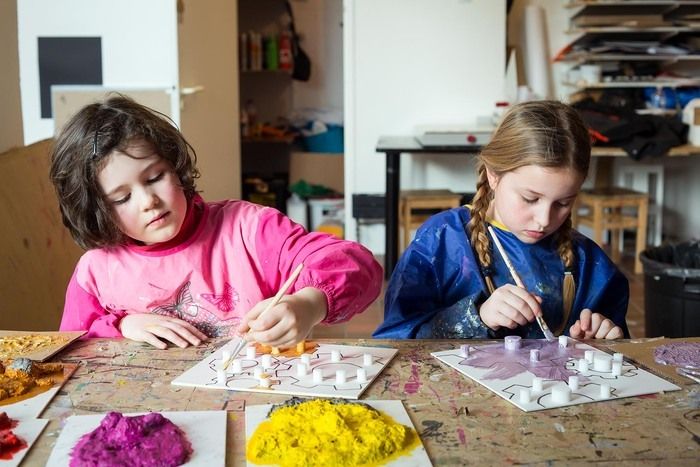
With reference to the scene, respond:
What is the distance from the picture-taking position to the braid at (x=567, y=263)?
66.5 inches

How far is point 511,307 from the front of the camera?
1.41 meters

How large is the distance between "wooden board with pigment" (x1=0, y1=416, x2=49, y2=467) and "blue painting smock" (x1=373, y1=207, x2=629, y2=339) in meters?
0.83

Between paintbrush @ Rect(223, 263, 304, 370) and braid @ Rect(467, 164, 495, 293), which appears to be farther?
braid @ Rect(467, 164, 495, 293)

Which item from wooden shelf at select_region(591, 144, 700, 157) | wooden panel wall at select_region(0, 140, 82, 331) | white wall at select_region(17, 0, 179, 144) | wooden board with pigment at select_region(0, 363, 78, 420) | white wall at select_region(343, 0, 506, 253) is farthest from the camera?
white wall at select_region(343, 0, 506, 253)

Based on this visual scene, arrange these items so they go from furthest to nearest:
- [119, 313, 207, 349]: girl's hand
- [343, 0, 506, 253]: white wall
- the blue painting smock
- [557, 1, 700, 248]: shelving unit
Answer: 1. [343, 0, 506, 253]: white wall
2. [557, 1, 700, 248]: shelving unit
3. the blue painting smock
4. [119, 313, 207, 349]: girl's hand

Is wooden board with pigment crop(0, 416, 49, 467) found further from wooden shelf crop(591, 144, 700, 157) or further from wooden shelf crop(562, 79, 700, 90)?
wooden shelf crop(562, 79, 700, 90)

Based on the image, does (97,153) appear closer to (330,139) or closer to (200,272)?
(200,272)

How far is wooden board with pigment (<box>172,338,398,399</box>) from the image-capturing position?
3.56 feet

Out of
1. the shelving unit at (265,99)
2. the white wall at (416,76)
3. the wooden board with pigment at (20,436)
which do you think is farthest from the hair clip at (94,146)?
the shelving unit at (265,99)

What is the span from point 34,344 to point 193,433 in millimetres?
477

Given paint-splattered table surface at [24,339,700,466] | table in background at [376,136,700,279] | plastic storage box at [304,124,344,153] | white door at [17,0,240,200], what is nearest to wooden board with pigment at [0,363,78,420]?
paint-splattered table surface at [24,339,700,466]

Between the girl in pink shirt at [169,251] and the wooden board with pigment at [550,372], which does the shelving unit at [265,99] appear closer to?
the girl in pink shirt at [169,251]

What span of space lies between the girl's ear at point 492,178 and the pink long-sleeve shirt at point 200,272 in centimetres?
41

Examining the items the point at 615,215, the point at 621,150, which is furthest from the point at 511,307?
the point at 615,215
